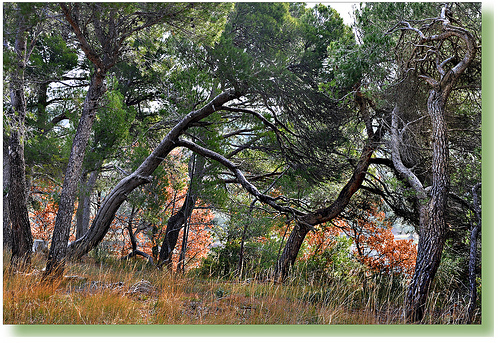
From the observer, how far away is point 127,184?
543 centimetres

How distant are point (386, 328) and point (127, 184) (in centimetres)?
398

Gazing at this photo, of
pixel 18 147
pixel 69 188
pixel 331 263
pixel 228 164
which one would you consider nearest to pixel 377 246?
pixel 331 263

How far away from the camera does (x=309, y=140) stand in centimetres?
478

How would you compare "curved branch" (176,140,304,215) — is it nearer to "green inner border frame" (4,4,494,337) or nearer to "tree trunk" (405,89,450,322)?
"tree trunk" (405,89,450,322)

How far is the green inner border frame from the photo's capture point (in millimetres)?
2633

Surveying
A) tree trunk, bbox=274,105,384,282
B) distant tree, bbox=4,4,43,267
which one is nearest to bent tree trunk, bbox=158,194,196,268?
tree trunk, bbox=274,105,384,282

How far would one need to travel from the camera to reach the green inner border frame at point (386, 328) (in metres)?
2.63

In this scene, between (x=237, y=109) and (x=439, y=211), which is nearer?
(x=439, y=211)

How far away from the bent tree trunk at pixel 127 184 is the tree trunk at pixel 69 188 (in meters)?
1.65

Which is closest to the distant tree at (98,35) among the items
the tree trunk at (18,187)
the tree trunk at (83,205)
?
the tree trunk at (18,187)

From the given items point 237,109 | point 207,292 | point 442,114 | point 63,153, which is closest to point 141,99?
point 63,153

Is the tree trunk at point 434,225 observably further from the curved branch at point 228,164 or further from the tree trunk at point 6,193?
the tree trunk at point 6,193

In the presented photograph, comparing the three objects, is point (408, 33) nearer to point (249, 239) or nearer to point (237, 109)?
point (237, 109)

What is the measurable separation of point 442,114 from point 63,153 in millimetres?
5616
